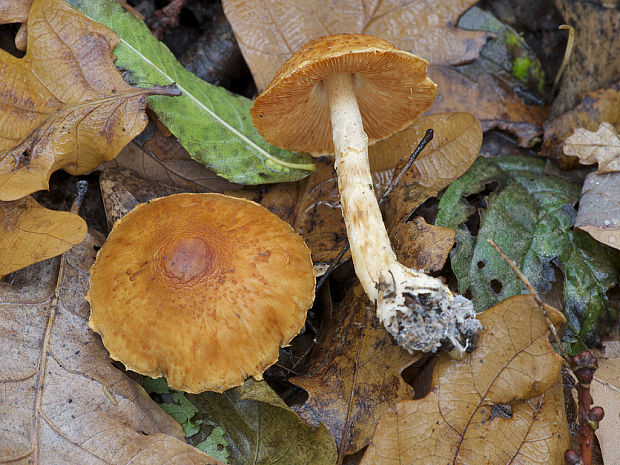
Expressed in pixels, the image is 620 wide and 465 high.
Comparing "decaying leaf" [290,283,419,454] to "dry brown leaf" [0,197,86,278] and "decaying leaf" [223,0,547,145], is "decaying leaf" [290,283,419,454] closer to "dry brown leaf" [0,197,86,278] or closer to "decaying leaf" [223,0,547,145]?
"dry brown leaf" [0,197,86,278]

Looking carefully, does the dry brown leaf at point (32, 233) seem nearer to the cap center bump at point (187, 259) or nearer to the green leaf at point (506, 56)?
the cap center bump at point (187, 259)

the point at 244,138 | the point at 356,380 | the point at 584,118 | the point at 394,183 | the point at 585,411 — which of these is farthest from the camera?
the point at 584,118

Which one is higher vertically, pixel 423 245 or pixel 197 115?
pixel 197 115

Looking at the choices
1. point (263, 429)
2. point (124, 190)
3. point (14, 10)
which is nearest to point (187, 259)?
point (124, 190)

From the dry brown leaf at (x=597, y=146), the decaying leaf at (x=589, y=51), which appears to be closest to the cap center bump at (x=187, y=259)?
the dry brown leaf at (x=597, y=146)

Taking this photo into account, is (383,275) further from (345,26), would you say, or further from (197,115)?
(345,26)

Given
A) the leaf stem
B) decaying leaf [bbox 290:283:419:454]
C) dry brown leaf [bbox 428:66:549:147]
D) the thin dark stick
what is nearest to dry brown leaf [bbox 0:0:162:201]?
the leaf stem

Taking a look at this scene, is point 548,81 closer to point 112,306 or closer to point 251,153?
point 251,153

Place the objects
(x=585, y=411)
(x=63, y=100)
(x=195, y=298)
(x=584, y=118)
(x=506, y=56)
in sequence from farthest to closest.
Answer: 1. (x=506, y=56)
2. (x=584, y=118)
3. (x=63, y=100)
4. (x=195, y=298)
5. (x=585, y=411)

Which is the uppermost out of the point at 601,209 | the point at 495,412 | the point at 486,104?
the point at 486,104
